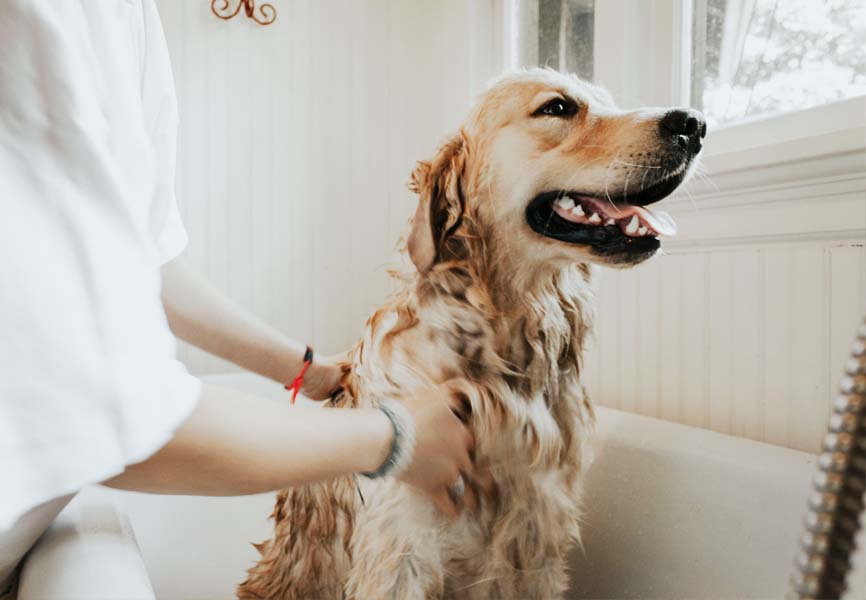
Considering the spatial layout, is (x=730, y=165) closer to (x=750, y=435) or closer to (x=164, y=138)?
(x=750, y=435)

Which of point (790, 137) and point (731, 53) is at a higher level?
point (731, 53)

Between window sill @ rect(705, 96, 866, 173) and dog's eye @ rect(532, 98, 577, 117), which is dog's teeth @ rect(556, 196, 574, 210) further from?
window sill @ rect(705, 96, 866, 173)

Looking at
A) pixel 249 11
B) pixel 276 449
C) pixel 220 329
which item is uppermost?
pixel 249 11

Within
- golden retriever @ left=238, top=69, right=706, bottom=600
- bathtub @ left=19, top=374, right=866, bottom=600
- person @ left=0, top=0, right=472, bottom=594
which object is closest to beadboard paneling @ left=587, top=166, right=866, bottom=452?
bathtub @ left=19, top=374, right=866, bottom=600

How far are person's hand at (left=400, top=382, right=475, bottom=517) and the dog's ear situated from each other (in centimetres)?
16

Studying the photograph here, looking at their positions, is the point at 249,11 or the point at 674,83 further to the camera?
the point at 249,11

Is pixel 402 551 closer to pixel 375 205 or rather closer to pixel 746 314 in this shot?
pixel 746 314

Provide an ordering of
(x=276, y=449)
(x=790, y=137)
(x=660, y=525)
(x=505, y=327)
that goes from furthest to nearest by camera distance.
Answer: (x=790, y=137) < (x=660, y=525) < (x=505, y=327) < (x=276, y=449)

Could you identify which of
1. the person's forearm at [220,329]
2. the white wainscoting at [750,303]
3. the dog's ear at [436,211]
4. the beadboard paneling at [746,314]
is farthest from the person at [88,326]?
the white wainscoting at [750,303]

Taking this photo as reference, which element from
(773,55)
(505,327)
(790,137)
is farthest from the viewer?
(773,55)

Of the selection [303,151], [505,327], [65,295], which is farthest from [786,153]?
[303,151]

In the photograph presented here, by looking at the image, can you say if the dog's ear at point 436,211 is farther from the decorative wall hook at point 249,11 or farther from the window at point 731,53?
the decorative wall hook at point 249,11

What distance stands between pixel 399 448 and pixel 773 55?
104 centimetres

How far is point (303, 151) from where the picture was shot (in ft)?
6.15
